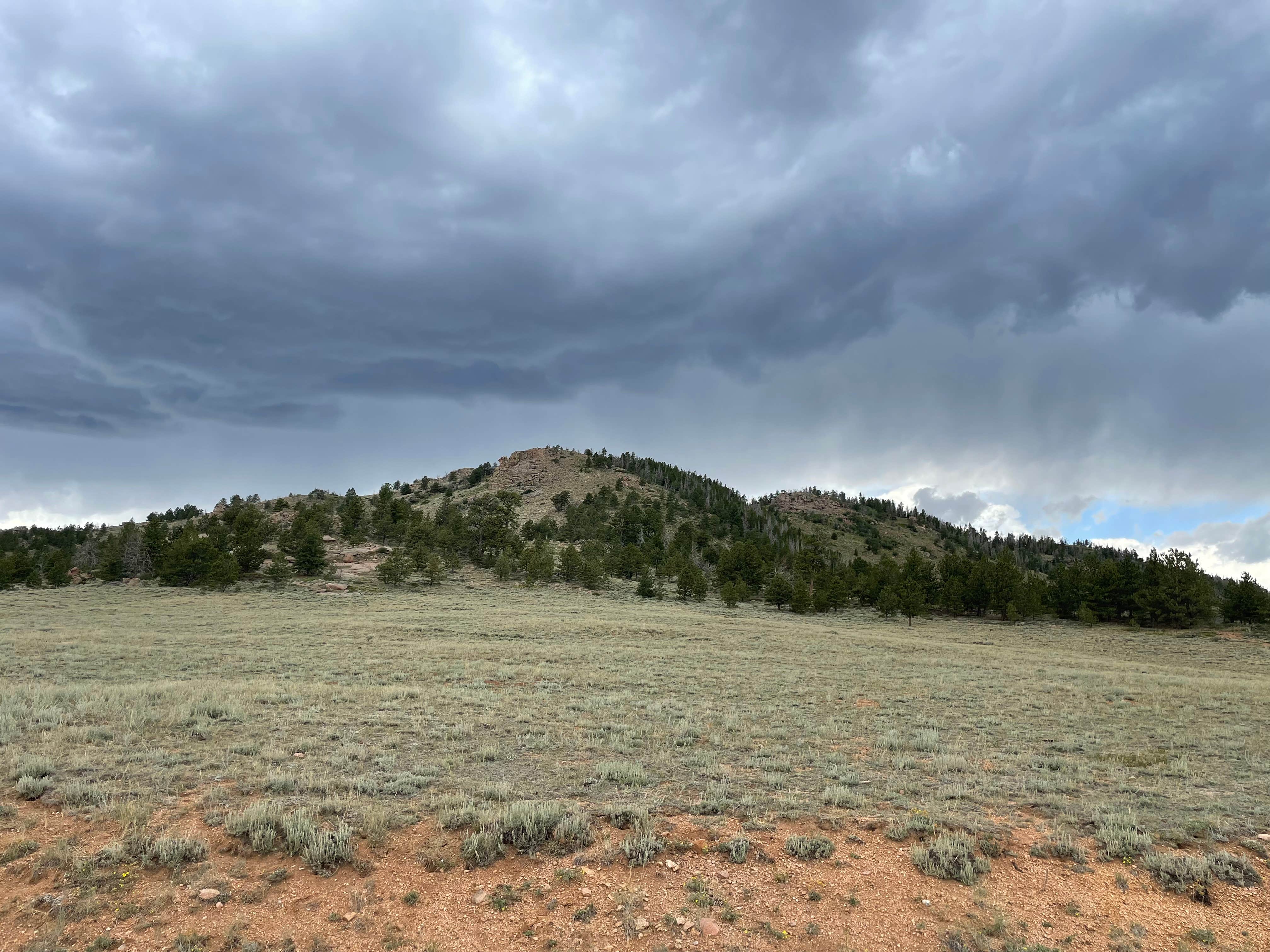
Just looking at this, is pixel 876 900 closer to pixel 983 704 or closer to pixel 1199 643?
pixel 983 704

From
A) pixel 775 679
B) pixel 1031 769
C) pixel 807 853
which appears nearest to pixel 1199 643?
pixel 775 679

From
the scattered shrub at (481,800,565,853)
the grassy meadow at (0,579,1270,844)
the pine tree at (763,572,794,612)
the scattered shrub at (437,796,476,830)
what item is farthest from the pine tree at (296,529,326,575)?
the scattered shrub at (481,800,565,853)

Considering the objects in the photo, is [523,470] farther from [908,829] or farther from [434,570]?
[908,829]

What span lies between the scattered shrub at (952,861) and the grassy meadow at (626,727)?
0.76 m

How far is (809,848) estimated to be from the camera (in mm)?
7480

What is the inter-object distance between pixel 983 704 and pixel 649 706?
38.0 ft

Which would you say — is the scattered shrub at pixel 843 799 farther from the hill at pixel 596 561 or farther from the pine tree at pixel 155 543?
the pine tree at pixel 155 543

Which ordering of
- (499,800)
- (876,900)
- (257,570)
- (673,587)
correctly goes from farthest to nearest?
(673,587) < (257,570) < (499,800) < (876,900)

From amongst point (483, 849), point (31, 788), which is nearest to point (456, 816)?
point (483, 849)

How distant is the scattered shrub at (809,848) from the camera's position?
291 inches

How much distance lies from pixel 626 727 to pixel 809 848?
7.68 meters

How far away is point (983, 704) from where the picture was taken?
1978cm

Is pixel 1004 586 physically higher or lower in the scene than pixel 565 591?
higher

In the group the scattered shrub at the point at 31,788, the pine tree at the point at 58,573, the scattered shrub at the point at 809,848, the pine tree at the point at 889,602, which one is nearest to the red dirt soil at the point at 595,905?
the scattered shrub at the point at 809,848
